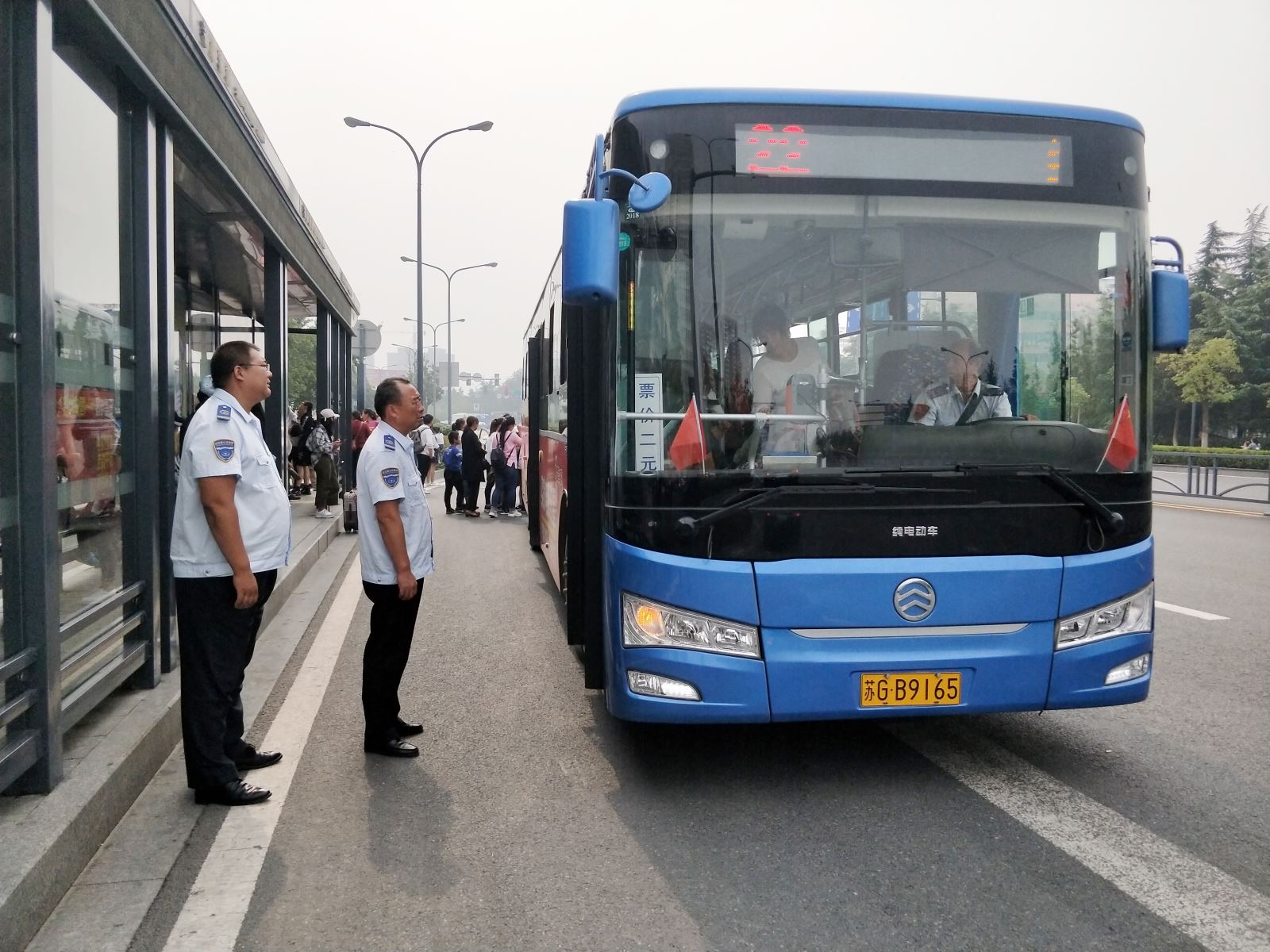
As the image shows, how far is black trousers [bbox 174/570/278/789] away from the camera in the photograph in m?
4.50

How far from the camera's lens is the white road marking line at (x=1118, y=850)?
345cm

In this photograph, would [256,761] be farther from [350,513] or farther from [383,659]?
[350,513]

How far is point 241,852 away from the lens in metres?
4.10

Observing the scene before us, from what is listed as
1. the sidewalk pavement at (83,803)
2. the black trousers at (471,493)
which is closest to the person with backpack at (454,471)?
the black trousers at (471,493)

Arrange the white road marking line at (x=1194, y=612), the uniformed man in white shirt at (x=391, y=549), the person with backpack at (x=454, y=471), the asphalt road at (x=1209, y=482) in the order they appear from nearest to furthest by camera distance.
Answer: the uniformed man in white shirt at (x=391, y=549), the white road marking line at (x=1194, y=612), the person with backpack at (x=454, y=471), the asphalt road at (x=1209, y=482)

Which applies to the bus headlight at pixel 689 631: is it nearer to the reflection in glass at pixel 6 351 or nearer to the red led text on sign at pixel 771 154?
the red led text on sign at pixel 771 154

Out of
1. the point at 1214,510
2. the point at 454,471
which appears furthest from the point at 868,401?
the point at 1214,510

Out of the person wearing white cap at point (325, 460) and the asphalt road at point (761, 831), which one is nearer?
the asphalt road at point (761, 831)

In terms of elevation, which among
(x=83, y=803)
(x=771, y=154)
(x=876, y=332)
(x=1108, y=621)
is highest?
(x=771, y=154)

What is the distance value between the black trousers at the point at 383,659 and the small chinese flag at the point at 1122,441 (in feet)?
10.1

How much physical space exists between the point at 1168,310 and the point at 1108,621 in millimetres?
1393

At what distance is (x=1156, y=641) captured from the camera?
311 inches

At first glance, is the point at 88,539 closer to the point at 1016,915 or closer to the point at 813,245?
the point at 813,245

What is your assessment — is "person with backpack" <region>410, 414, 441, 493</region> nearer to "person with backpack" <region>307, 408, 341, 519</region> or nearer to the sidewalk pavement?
"person with backpack" <region>307, 408, 341, 519</region>
